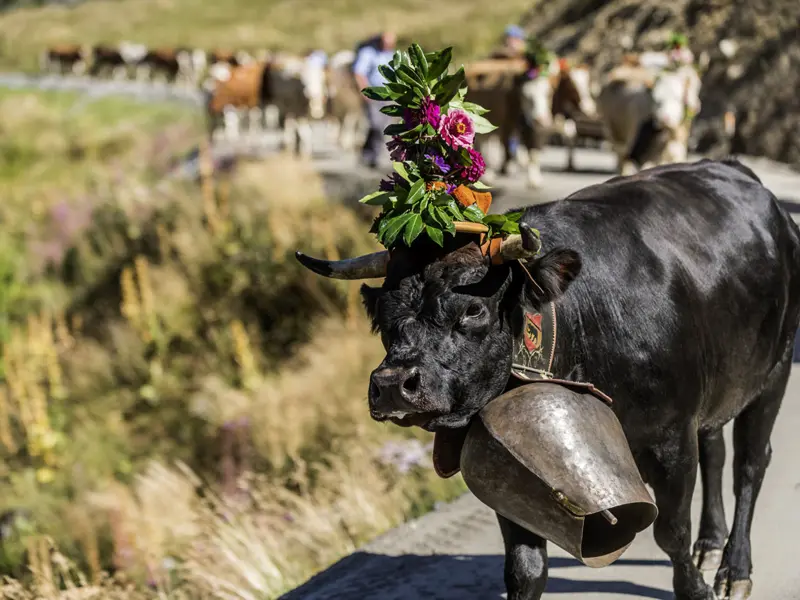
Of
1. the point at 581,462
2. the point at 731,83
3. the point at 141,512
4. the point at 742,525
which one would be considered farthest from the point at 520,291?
the point at 731,83

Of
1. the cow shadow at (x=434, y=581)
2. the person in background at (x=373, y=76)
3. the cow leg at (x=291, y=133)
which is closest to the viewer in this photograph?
the cow shadow at (x=434, y=581)

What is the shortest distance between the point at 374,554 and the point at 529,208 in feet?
7.56

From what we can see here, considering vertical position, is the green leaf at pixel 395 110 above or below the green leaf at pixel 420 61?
below

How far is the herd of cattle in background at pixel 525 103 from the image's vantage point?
1443cm

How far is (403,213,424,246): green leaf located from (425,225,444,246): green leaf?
28 millimetres

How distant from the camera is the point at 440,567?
18.4 feet

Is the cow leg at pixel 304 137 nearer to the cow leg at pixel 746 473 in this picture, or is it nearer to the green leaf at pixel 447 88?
the cow leg at pixel 746 473

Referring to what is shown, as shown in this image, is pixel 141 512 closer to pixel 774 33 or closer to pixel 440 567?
pixel 440 567

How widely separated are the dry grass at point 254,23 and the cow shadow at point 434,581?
40443 millimetres

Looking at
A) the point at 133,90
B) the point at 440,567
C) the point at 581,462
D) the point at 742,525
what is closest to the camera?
the point at 581,462

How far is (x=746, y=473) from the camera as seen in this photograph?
5.13m

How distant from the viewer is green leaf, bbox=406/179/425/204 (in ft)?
11.7

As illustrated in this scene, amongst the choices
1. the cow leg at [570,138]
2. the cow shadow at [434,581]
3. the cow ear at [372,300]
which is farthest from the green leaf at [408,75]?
the cow leg at [570,138]

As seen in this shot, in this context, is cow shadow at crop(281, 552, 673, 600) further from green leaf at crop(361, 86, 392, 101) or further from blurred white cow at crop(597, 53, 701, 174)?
blurred white cow at crop(597, 53, 701, 174)
